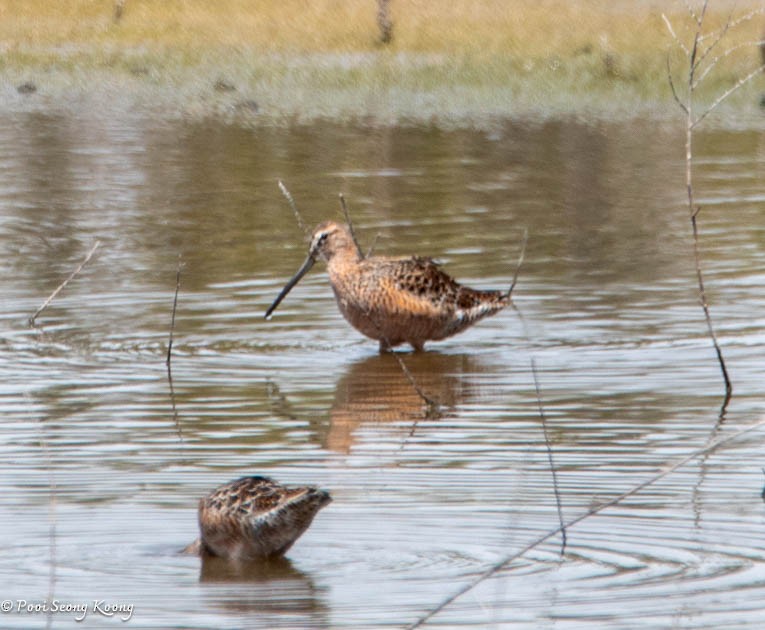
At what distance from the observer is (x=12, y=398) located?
1005cm

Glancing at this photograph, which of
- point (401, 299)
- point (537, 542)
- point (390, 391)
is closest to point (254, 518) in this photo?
point (537, 542)

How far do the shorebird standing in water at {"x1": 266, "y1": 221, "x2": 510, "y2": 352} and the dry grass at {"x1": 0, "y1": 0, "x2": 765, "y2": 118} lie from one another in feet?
55.9

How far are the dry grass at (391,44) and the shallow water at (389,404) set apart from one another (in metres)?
9.83

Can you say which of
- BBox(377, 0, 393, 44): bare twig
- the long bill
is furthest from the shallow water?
BBox(377, 0, 393, 44): bare twig

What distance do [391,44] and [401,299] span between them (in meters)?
21.8

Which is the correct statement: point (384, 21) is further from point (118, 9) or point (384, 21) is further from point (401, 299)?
point (401, 299)

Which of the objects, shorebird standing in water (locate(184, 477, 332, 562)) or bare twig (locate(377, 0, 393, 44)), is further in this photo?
bare twig (locate(377, 0, 393, 44))

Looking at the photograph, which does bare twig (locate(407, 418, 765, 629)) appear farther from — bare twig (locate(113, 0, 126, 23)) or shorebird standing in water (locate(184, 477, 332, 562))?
bare twig (locate(113, 0, 126, 23))

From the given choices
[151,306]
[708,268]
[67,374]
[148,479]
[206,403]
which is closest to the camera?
[148,479]

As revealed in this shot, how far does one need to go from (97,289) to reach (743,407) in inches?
218

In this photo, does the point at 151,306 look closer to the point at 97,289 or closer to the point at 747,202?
the point at 97,289

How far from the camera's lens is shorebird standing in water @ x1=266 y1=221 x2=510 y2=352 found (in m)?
11.5

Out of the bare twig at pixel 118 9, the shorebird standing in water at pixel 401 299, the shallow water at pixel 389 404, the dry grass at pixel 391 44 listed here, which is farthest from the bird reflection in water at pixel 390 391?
the bare twig at pixel 118 9

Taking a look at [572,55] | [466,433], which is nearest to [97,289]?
[466,433]
